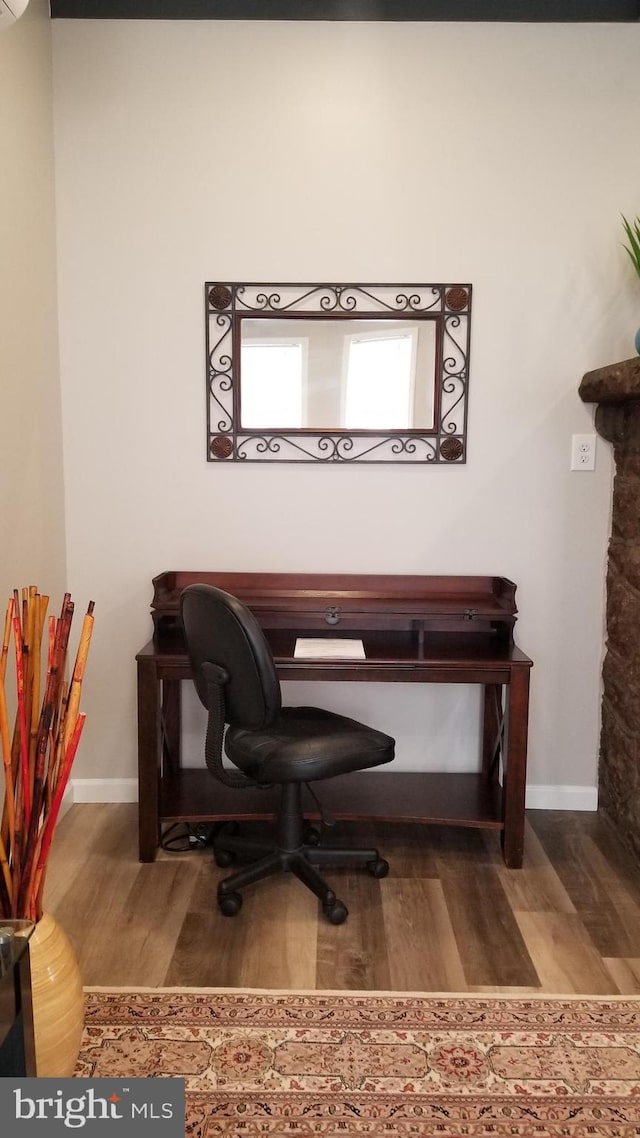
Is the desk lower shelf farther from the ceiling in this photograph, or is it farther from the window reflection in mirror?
the ceiling

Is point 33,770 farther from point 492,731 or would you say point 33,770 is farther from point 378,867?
point 492,731

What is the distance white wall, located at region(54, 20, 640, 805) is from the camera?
289cm

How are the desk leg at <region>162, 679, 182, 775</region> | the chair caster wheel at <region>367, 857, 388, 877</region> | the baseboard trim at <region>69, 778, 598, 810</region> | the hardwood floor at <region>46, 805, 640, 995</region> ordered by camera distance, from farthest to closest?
the baseboard trim at <region>69, 778, 598, 810</region>, the desk leg at <region>162, 679, 182, 775</region>, the chair caster wheel at <region>367, 857, 388, 877</region>, the hardwood floor at <region>46, 805, 640, 995</region>

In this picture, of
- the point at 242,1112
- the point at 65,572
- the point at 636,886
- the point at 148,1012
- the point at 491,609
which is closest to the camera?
the point at 242,1112

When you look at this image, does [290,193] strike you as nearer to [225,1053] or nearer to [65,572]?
[65,572]

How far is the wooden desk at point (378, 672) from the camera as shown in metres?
2.69

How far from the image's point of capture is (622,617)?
9.68 ft

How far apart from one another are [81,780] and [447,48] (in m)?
2.81

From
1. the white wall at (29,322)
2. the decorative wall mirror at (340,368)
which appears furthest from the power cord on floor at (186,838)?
the decorative wall mirror at (340,368)

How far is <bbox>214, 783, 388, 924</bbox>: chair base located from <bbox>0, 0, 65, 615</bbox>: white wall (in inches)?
39.2

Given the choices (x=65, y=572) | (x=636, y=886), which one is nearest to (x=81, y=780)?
(x=65, y=572)

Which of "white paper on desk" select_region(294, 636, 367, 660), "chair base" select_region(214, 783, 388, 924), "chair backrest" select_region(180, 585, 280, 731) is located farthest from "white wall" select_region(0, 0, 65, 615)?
"chair base" select_region(214, 783, 388, 924)

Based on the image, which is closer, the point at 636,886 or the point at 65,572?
the point at 636,886

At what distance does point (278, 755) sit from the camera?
2326mm
